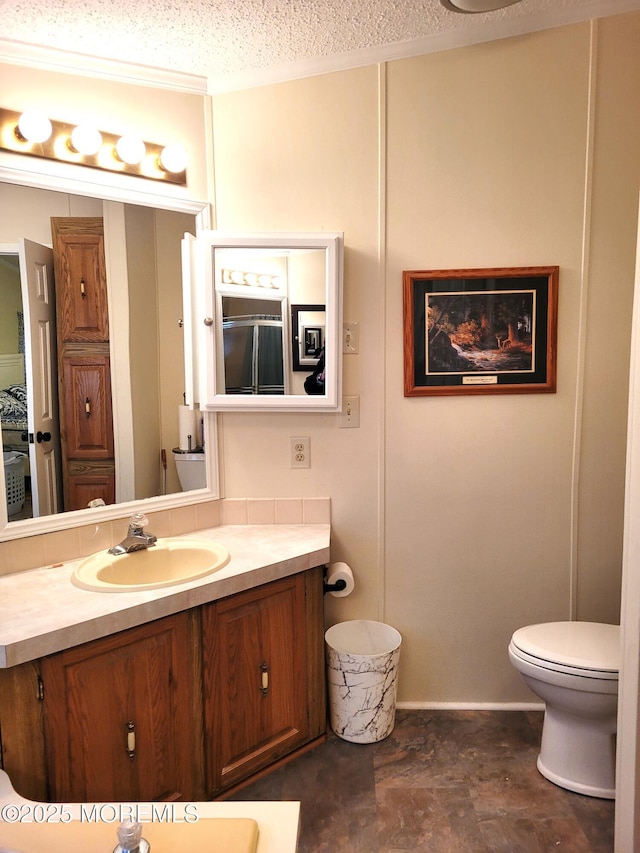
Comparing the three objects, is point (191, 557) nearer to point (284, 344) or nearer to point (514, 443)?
point (284, 344)

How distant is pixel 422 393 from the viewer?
2.30 meters

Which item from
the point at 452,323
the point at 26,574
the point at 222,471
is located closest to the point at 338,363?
the point at 452,323

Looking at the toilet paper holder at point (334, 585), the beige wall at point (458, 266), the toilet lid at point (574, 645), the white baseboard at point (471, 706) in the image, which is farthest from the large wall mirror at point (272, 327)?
the white baseboard at point (471, 706)

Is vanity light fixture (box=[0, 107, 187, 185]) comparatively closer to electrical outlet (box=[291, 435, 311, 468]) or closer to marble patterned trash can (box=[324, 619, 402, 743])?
electrical outlet (box=[291, 435, 311, 468])

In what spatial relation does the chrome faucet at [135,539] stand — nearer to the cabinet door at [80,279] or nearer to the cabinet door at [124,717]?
the cabinet door at [124,717]

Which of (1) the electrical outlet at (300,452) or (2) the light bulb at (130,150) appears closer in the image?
(2) the light bulb at (130,150)

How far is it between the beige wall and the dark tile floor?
0.23 m

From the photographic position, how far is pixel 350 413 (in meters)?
2.33

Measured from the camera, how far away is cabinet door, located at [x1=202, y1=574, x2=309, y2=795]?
186cm

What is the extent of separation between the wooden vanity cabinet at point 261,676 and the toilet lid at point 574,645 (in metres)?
0.73

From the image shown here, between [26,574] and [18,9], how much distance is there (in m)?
1.72

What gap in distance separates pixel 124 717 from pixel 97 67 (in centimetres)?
210

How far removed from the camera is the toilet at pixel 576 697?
1.84m

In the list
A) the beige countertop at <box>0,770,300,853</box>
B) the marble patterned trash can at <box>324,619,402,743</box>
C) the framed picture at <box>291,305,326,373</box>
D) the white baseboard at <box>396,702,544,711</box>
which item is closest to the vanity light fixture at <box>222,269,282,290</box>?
the framed picture at <box>291,305,326,373</box>
